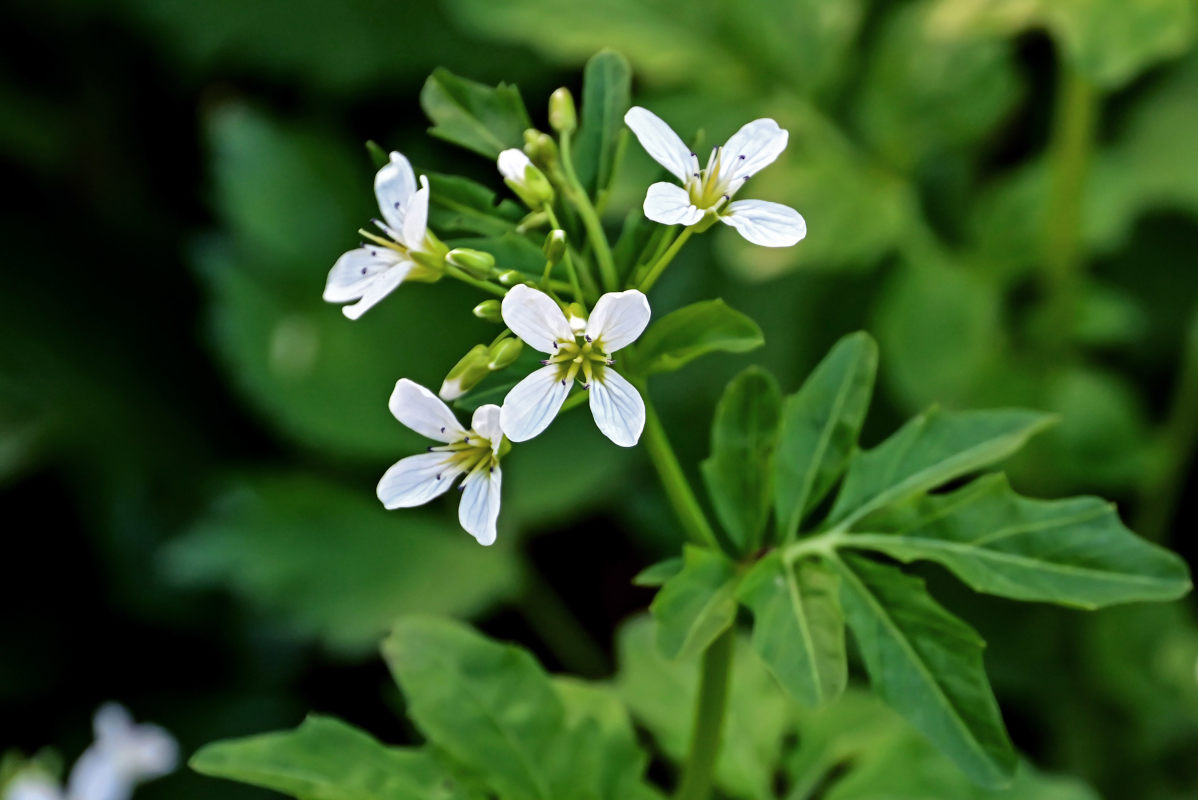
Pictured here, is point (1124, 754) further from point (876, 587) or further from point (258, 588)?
point (258, 588)

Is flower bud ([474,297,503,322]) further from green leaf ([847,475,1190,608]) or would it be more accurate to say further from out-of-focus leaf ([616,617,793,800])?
out-of-focus leaf ([616,617,793,800])

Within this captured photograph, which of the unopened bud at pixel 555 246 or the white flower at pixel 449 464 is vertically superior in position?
the unopened bud at pixel 555 246

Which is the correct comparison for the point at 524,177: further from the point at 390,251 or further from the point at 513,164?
the point at 390,251

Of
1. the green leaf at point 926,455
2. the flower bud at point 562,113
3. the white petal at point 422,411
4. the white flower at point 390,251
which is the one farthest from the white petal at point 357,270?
the green leaf at point 926,455

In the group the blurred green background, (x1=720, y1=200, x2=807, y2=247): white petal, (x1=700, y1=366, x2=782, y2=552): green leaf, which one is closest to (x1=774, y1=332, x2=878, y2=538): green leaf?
(x1=700, y1=366, x2=782, y2=552): green leaf

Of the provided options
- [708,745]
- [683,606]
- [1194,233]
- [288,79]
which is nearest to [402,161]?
[683,606]

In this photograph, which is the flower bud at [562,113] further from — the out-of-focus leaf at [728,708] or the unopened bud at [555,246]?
the out-of-focus leaf at [728,708]

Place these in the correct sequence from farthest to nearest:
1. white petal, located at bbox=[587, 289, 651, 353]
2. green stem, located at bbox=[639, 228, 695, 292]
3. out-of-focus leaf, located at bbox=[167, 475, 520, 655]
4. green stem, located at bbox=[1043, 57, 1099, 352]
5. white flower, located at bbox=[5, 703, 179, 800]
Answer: out-of-focus leaf, located at bbox=[167, 475, 520, 655]
green stem, located at bbox=[1043, 57, 1099, 352]
white flower, located at bbox=[5, 703, 179, 800]
green stem, located at bbox=[639, 228, 695, 292]
white petal, located at bbox=[587, 289, 651, 353]
